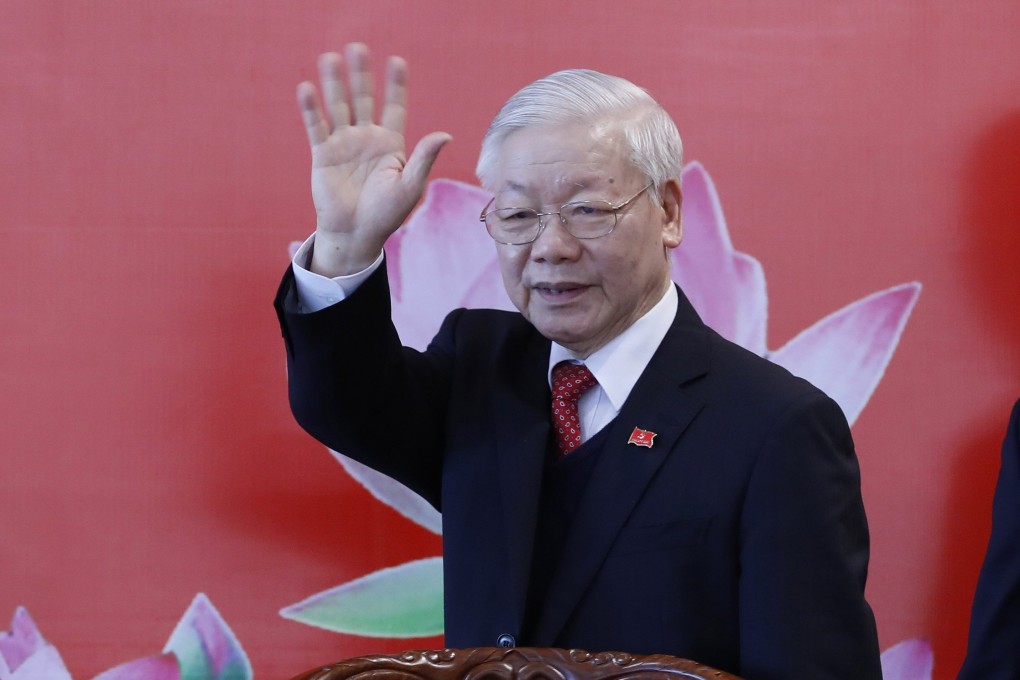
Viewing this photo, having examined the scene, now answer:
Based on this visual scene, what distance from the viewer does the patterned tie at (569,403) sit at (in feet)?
4.16

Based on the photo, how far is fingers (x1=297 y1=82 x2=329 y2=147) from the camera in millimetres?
1183

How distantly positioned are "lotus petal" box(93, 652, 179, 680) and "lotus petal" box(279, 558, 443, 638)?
194 mm

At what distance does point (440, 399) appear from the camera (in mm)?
1383

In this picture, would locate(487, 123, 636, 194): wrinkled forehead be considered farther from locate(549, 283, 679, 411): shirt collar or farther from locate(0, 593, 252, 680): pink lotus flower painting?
locate(0, 593, 252, 680): pink lotus flower painting

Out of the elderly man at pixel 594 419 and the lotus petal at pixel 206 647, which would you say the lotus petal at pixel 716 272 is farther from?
the lotus petal at pixel 206 647

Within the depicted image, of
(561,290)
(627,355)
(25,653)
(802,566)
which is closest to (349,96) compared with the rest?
(561,290)

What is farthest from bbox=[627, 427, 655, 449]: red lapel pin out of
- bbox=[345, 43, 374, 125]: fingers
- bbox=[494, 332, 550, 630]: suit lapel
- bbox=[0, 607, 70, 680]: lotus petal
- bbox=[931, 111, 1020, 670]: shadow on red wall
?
bbox=[0, 607, 70, 680]: lotus petal

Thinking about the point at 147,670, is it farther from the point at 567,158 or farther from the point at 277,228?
the point at 567,158

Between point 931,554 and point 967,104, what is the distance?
71cm

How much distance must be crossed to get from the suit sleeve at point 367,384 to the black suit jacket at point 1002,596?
0.71 meters

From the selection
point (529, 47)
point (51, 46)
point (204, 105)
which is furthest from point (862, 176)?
point (51, 46)

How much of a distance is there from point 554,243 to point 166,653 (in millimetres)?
1027

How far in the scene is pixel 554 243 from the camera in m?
1.20

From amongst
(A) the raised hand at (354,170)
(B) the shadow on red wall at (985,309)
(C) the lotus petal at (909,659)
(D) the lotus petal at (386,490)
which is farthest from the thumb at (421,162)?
(C) the lotus petal at (909,659)
